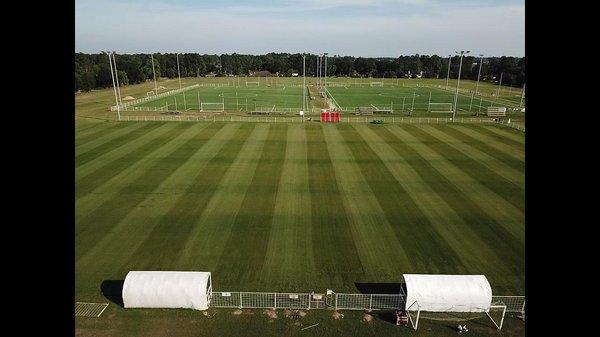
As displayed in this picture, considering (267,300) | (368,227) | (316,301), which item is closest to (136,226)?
(267,300)

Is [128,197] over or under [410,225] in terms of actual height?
over

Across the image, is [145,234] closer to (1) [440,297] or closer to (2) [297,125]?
(1) [440,297]

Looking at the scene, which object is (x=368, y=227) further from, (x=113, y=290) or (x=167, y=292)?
(x=113, y=290)

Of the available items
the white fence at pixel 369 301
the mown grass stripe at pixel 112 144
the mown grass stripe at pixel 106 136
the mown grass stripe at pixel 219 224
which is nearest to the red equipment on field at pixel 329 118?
the mown grass stripe at pixel 219 224

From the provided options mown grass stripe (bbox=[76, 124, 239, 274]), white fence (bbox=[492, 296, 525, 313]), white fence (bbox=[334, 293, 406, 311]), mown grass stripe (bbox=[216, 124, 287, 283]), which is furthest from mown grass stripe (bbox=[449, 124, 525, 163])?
mown grass stripe (bbox=[76, 124, 239, 274])

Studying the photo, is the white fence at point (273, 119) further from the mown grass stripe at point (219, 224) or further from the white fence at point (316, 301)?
the white fence at point (316, 301)
